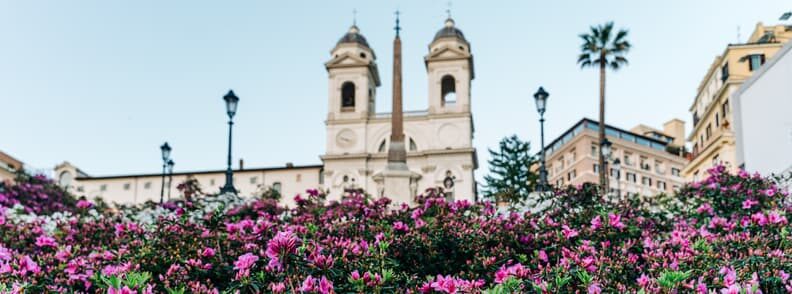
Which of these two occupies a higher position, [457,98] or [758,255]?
[457,98]

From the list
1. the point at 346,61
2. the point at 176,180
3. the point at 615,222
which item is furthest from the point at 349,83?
the point at 615,222

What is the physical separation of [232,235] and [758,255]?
13.9ft

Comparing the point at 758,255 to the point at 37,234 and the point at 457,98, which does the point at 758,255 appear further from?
the point at 457,98

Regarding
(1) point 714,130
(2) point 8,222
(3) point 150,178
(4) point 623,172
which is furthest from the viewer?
(4) point 623,172

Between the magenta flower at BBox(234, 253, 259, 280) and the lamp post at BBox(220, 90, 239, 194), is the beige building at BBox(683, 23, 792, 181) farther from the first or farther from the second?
the magenta flower at BBox(234, 253, 259, 280)

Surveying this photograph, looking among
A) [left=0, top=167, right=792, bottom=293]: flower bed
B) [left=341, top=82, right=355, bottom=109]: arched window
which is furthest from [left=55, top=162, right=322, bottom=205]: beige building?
[left=0, top=167, right=792, bottom=293]: flower bed

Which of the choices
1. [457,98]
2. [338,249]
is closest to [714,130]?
[457,98]

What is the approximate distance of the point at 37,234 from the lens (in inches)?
353

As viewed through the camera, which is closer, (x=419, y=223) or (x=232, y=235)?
(x=232, y=235)

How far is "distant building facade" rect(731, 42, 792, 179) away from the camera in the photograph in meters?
11.6

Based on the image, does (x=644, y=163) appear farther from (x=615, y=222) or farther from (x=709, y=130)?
(x=615, y=222)

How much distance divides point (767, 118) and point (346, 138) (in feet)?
181

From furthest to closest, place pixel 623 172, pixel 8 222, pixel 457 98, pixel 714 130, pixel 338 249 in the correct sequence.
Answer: pixel 623 172, pixel 457 98, pixel 714 130, pixel 8 222, pixel 338 249

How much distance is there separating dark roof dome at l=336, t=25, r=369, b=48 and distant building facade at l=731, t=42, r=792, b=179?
56895 mm
